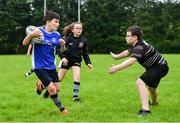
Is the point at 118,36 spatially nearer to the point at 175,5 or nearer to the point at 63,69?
the point at 175,5

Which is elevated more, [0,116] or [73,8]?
[0,116]

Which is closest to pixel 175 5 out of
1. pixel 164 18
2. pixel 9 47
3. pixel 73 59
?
pixel 164 18

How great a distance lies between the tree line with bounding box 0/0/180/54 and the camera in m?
66.5

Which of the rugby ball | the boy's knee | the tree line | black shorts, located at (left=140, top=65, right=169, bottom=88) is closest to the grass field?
the boy's knee

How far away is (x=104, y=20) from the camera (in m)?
69.4

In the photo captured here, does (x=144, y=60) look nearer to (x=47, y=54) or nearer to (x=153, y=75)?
(x=153, y=75)

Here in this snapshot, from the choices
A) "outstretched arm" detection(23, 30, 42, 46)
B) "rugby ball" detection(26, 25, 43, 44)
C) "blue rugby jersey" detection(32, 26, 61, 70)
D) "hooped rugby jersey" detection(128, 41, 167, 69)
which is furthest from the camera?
"blue rugby jersey" detection(32, 26, 61, 70)

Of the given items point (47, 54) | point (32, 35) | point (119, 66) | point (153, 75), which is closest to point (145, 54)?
point (153, 75)

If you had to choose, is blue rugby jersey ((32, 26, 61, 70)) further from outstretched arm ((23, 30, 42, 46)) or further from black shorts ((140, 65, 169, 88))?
black shorts ((140, 65, 169, 88))

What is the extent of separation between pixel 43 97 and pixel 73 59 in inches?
47.0

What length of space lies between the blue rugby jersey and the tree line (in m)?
57.7

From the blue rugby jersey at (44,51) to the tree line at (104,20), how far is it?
57.7 m

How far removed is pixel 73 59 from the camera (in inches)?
431

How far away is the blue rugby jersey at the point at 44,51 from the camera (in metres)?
8.43
